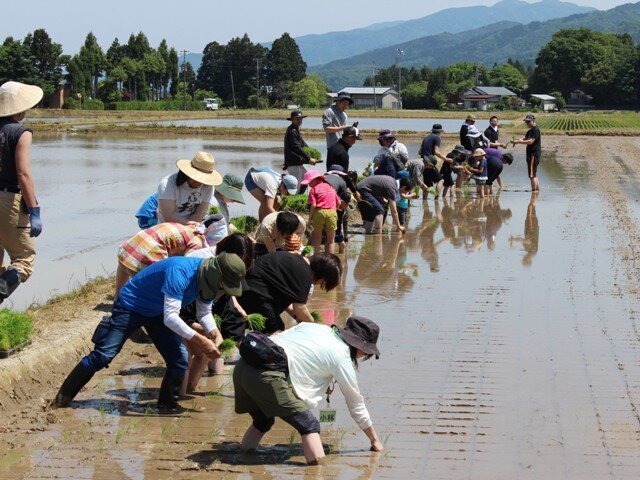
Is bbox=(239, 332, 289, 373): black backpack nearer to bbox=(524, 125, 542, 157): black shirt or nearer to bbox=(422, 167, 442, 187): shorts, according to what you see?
bbox=(422, 167, 442, 187): shorts

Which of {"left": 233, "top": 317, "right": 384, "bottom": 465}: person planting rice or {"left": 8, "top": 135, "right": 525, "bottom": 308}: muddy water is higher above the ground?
{"left": 233, "top": 317, "right": 384, "bottom": 465}: person planting rice

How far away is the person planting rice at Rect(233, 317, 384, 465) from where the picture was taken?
5.83 metres

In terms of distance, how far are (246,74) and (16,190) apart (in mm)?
131454

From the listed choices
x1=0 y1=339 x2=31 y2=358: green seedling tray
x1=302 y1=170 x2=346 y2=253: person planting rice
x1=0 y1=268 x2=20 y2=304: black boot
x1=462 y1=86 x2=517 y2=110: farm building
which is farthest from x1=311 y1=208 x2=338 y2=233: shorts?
x1=462 y1=86 x2=517 y2=110: farm building

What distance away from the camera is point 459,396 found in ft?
24.2

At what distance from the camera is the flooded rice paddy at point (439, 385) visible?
19.6 ft

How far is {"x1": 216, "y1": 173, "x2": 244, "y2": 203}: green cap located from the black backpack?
4021mm

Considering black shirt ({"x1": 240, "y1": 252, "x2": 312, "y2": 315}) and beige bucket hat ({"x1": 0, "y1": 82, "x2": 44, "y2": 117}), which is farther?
beige bucket hat ({"x1": 0, "y1": 82, "x2": 44, "y2": 117})

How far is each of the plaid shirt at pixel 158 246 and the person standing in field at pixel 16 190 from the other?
1037mm

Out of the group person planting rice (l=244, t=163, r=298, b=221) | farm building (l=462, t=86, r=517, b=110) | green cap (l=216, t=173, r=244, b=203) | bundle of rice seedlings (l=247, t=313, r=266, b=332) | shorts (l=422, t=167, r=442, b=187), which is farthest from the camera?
farm building (l=462, t=86, r=517, b=110)

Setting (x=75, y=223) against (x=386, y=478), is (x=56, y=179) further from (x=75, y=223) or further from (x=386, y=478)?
(x=386, y=478)

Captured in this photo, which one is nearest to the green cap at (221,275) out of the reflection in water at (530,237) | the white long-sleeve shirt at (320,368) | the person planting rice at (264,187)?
the white long-sleeve shirt at (320,368)

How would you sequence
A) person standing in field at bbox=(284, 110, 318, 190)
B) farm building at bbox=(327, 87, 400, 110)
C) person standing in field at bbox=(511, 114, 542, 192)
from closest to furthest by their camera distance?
1. person standing in field at bbox=(284, 110, 318, 190)
2. person standing in field at bbox=(511, 114, 542, 192)
3. farm building at bbox=(327, 87, 400, 110)

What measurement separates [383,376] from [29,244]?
3031mm
